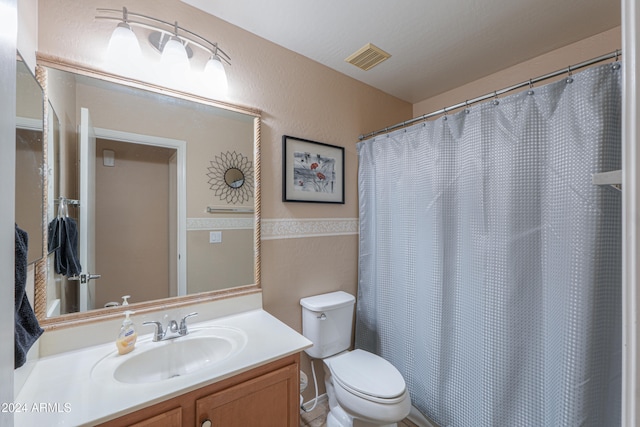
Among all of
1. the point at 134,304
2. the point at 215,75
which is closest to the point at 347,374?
the point at 134,304

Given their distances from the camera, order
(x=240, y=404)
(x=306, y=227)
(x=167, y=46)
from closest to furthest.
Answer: (x=240, y=404), (x=167, y=46), (x=306, y=227)

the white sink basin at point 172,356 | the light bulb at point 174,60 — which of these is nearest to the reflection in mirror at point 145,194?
the light bulb at point 174,60

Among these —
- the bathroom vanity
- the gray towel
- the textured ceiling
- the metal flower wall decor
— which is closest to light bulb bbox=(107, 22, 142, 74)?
the textured ceiling

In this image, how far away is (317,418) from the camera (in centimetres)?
167

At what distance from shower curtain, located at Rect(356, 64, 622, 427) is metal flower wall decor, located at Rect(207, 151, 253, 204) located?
36.4 inches

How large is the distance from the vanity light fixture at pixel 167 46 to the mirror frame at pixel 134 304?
0.27 ft

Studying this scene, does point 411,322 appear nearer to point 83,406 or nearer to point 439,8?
point 83,406

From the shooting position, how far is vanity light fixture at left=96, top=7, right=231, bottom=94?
1.12 metres

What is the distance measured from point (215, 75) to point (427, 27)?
119cm

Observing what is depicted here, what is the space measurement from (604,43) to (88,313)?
2907 millimetres

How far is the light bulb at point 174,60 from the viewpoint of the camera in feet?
3.96

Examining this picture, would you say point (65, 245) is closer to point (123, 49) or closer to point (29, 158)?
point (29, 158)

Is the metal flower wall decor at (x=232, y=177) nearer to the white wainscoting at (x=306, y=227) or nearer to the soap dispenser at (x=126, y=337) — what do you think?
the white wainscoting at (x=306, y=227)

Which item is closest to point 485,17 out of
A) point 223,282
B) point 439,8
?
point 439,8
